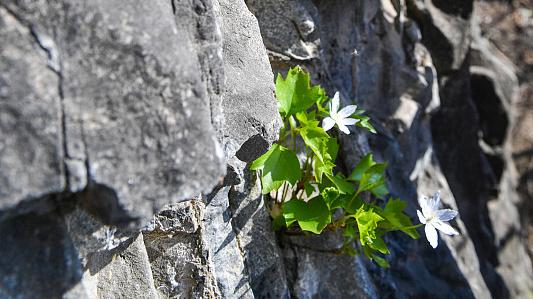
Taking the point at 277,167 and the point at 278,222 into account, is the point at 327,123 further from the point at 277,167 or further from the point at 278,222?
the point at 278,222

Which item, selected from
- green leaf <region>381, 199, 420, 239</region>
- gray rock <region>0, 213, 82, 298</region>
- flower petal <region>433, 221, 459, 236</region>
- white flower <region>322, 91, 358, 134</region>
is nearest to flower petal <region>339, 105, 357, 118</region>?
white flower <region>322, 91, 358, 134</region>

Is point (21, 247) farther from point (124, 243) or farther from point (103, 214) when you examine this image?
point (124, 243)

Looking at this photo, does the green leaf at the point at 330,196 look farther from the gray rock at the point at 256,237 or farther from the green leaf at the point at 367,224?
the gray rock at the point at 256,237

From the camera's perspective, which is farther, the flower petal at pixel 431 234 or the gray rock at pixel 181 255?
the flower petal at pixel 431 234

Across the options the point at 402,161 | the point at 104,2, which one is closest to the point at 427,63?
the point at 402,161

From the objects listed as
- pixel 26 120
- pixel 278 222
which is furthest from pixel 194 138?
pixel 278 222

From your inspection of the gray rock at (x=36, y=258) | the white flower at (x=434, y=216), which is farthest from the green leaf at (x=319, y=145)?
the gray rock at (x=36, y=258)
